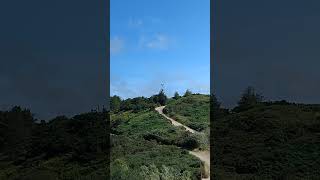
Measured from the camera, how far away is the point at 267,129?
110 feet

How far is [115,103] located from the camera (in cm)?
6075

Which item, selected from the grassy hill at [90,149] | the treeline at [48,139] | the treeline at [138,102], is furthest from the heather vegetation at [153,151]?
the treeline at [138,102]

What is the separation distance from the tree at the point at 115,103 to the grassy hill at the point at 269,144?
2004 cm

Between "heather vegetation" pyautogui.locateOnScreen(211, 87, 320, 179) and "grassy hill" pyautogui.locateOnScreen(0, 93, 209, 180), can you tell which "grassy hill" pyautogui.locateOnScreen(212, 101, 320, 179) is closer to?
"heather vegetation" pyautogui.locateOnScreen(211, 87, 320, 179)

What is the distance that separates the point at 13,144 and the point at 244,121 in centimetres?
1550

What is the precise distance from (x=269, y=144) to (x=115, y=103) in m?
33.6

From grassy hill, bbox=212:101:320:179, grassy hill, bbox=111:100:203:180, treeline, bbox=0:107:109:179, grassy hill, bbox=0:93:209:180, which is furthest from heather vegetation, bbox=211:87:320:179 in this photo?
treeline, bbox=0:107:109:179

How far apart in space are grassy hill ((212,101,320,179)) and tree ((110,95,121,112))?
20.0 metres

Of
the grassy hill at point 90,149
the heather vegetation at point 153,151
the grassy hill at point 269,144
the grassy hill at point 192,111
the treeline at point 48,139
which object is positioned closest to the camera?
the heather vegetation at point 153,151

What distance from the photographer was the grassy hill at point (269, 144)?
915 inches

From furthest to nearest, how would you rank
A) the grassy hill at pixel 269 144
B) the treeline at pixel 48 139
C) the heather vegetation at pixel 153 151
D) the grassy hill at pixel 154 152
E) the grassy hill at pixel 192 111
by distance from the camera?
the grassy hill at pixel 192 111 → the treeline at pixel 48 139 → the grassy hill at pixel 269 144 → the grassy hill at pixel 154 152 → the heather vegetation at pixel 153 151

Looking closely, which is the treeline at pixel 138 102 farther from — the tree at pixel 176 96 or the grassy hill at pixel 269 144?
the grassy hill at pixel 269 144

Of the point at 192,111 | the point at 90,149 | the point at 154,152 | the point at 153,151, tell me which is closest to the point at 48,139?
the point at 90,149

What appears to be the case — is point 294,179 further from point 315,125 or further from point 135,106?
point 135,106
